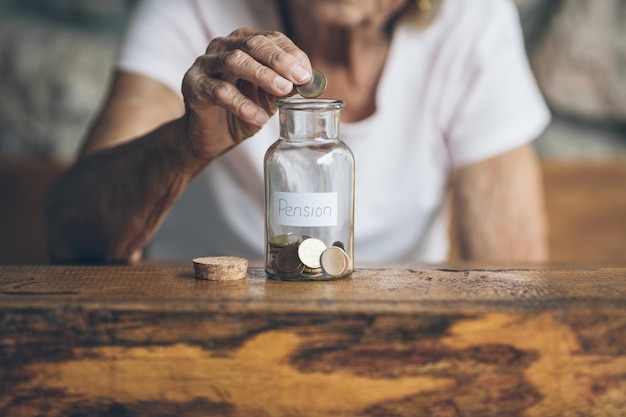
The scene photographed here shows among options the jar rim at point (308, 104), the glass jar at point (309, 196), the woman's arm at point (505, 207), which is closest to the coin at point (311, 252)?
the glass jar at point (309, 196)

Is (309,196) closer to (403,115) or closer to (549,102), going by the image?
(403,115)

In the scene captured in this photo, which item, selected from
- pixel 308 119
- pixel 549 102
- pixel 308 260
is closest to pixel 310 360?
pixel 308 260

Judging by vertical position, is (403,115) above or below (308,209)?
above

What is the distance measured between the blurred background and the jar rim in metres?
1.02

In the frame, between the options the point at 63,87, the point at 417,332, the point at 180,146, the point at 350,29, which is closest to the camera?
the point at 417,332

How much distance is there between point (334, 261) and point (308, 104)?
134 millimetres

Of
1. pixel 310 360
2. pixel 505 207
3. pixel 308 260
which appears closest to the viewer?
pixel 310 360

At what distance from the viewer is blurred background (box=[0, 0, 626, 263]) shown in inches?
62.8

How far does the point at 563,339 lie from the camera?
558mm

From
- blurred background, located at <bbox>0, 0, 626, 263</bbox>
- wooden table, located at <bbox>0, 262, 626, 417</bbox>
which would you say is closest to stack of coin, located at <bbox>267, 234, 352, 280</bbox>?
wooden table, located at <bbox>0, 262, 626, 417</bbox>

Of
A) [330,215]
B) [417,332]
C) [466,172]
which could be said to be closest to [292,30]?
[466,172]

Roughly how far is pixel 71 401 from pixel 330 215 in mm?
246

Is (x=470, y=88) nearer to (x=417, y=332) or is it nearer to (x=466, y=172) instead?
(x=466, y=172)

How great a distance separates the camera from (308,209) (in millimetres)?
651
